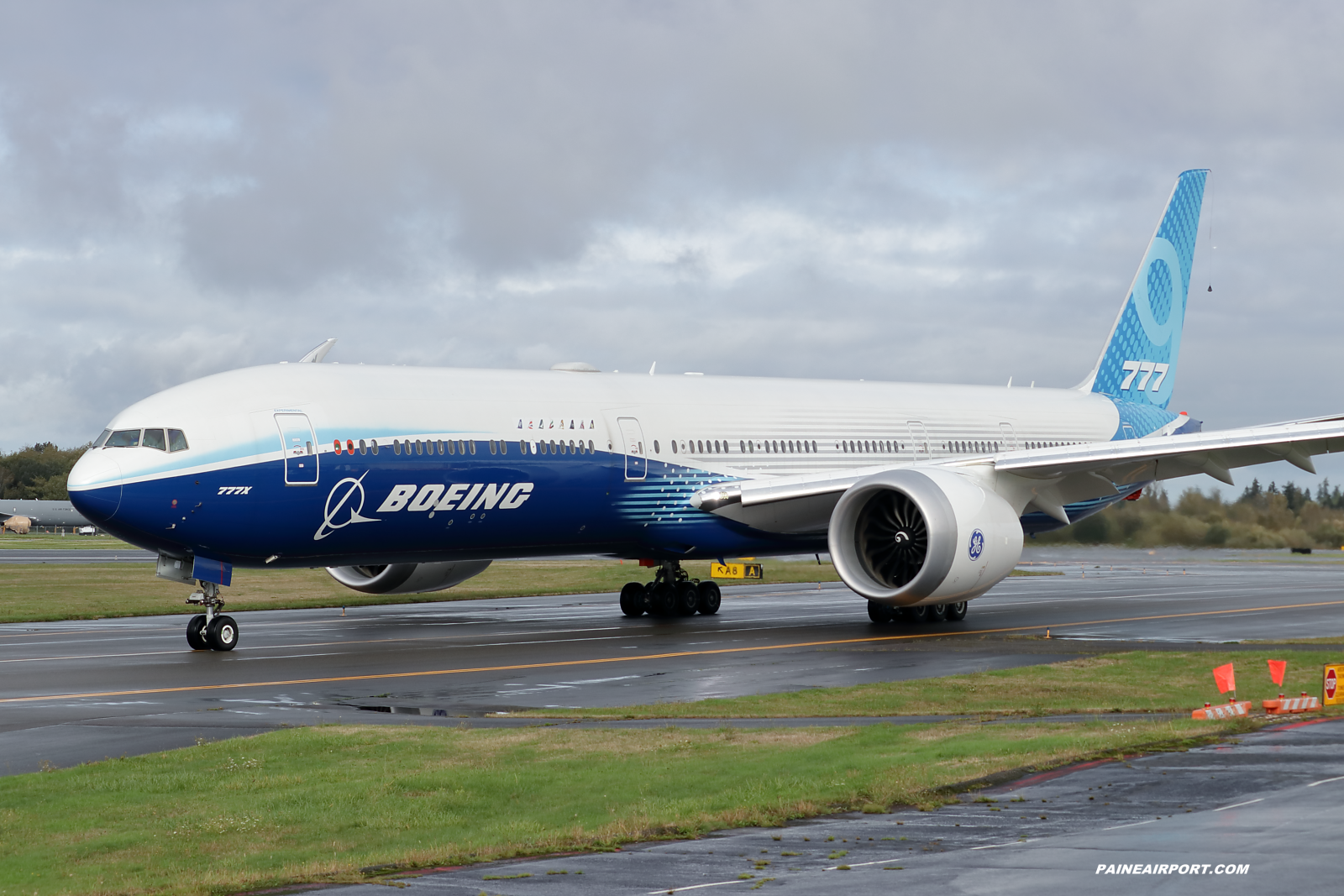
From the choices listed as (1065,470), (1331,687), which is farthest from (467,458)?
(1331,687)

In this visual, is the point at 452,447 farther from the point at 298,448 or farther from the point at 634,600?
the point at 634,600

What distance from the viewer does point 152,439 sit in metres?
23.0

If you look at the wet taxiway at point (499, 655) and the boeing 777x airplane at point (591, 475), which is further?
the boeing 777x airplane at point (591, 475)

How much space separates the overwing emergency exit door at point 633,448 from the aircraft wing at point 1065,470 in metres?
1.45

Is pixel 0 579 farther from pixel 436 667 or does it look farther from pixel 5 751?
pixel 5 751

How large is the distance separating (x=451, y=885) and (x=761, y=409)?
74.8 ft

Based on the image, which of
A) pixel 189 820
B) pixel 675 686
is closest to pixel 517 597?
pixel 675 686

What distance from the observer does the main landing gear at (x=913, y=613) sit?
2873 centimetres

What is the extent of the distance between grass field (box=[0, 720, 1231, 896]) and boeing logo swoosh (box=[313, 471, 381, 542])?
360 inches

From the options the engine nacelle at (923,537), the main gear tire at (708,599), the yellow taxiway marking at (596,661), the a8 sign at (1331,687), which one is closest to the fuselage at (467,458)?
the main gear tire at (708,599)

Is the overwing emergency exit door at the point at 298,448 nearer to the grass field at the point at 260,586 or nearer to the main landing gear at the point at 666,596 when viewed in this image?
the main landing gear at the point at 666,596

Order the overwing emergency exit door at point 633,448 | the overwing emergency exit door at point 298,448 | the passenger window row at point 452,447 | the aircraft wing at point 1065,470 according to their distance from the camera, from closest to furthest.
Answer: the overwing emergency exit door at point 298,448
the passenger window row at point 452,447
the aircraft wing at point 1065,470
the overwing emergency exit door at point 633,448

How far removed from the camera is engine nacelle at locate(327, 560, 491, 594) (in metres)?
31.0

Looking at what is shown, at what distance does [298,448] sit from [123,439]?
260cm
